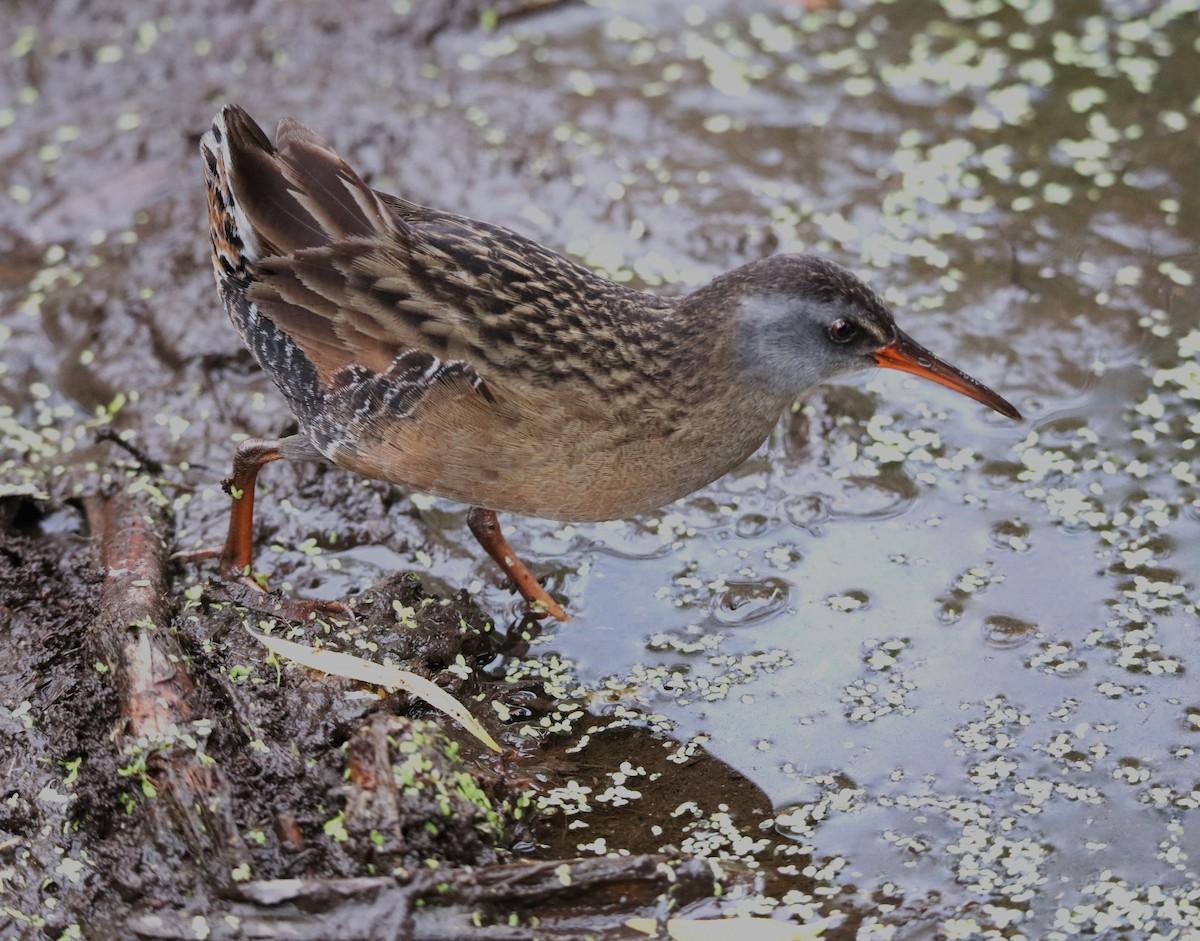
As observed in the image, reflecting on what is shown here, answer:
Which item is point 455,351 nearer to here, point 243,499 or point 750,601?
point 243,499

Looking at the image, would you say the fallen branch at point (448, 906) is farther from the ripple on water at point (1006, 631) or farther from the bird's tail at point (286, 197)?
the bird's tail at point (286, 197)

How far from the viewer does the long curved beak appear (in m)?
4.32

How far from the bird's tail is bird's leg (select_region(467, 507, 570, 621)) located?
1001 millimetres

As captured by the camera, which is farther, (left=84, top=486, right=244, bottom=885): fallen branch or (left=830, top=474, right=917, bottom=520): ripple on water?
(left=830, top=474, right=917, bottom=520): ripple on water

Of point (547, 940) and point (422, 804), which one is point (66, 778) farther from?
point (547, 940)

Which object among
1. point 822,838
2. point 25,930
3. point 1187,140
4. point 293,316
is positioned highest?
point 293,316

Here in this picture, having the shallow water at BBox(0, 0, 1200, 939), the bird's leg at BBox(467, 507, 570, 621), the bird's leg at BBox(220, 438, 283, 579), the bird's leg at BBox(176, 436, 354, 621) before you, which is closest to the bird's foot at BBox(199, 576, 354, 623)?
the bird's leg at BBox(176, 436, 354, 621)

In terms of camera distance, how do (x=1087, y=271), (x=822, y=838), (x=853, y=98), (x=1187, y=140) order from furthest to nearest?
(x=853, y=98) → (x=1187, y=140) → (x=1087, y=271) → (x=822, y=838)

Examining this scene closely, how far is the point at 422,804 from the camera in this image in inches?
135

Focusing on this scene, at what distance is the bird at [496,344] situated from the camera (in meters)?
3.96

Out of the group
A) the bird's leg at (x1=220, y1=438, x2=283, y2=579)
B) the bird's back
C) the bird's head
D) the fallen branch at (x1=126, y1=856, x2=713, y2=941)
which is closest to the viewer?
the fallen branch at (x1=126, y1=856, x2=713, y2=941)

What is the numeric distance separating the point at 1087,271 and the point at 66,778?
4.29 m

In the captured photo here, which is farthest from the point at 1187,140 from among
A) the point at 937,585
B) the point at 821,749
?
the point at 821,749

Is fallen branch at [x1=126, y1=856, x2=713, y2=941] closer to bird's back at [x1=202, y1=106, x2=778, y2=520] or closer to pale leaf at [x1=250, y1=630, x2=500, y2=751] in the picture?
pale leaf at [x1=250, y1=630, x2=500, y2=751]
